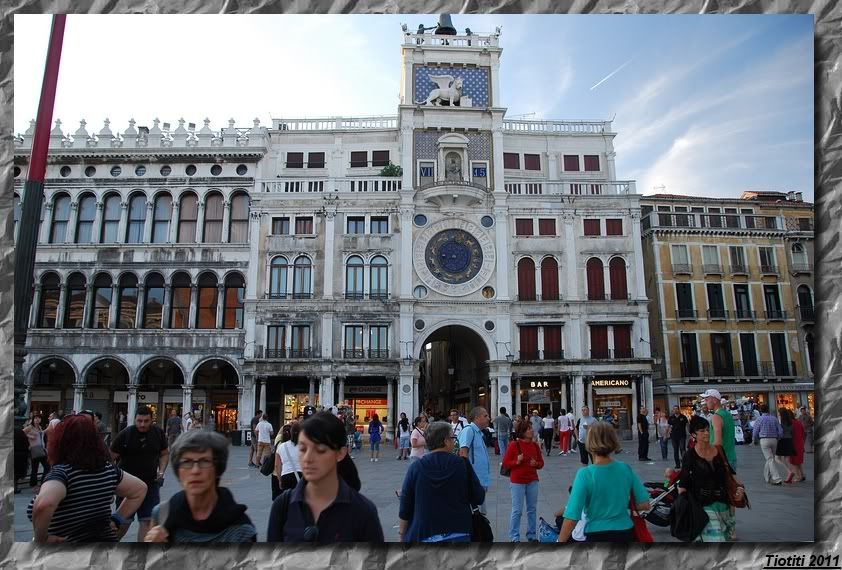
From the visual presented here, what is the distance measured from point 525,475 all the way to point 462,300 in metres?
20.9

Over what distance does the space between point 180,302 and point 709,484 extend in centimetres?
2543

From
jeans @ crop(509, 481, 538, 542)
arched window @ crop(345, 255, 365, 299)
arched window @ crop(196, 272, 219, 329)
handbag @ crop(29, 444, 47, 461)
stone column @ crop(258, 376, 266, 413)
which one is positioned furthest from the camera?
arched window @ crop(345, 255, 365, 299)

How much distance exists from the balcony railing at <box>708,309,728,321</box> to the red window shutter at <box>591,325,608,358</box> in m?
4.77

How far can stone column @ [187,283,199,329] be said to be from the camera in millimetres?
27141

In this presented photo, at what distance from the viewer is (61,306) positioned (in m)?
26.5

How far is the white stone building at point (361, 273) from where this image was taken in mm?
26922

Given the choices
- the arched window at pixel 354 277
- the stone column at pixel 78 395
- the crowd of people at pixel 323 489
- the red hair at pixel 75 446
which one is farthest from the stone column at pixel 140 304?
the red hair at pixel 75 446

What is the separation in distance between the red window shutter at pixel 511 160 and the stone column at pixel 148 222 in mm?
16931

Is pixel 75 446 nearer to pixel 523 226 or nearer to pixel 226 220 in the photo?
pixel 226 220

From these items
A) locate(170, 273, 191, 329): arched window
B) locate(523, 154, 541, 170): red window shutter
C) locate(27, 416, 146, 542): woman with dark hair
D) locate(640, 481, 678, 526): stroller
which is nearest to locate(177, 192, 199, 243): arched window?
locate(170, 273, 191, 329): arched window

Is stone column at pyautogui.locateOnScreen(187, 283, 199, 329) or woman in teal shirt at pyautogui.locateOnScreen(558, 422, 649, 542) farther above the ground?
stone column at pyautogui.locateOnScreen(187, 283, 199, 329)

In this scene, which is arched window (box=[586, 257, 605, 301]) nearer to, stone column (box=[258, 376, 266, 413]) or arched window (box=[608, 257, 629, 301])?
arched window (box=[608, 257, 629, 301])

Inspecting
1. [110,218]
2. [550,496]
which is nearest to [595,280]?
[550,496]

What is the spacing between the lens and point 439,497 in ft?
14.8
